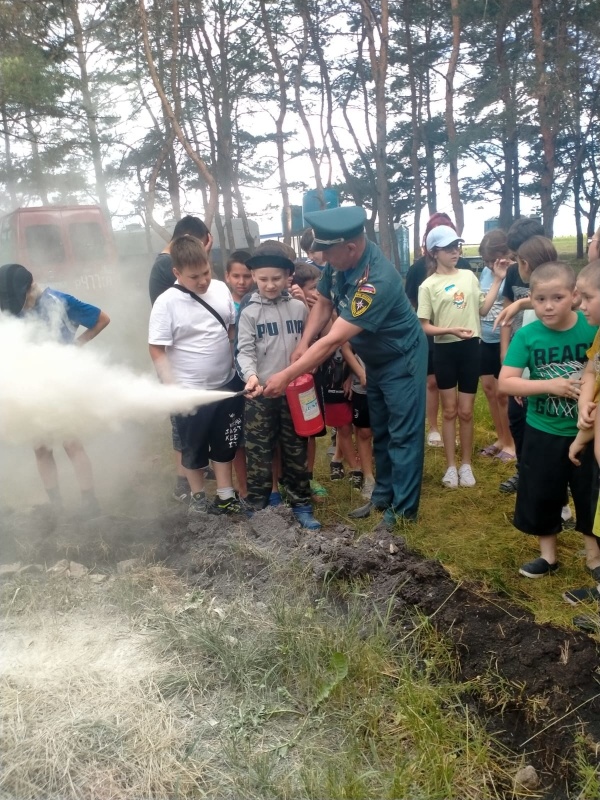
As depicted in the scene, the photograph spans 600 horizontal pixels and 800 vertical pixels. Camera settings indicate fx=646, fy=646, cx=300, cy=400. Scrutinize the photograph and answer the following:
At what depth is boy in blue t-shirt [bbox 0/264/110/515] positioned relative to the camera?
171 inches

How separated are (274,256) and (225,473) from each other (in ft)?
4.94

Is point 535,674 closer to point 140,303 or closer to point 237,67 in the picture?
point 140,303

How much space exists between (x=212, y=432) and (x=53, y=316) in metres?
1.37

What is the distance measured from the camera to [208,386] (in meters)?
4.34

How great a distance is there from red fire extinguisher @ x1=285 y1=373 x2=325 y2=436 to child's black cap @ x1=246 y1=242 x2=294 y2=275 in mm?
730

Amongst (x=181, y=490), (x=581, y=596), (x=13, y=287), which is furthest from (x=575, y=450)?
(x=13, y=287)

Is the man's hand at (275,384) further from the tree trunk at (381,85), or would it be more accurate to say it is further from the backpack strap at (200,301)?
the tree trunk at (381,85)

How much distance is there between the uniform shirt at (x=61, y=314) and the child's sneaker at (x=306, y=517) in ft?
6.49

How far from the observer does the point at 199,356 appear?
4.29 m

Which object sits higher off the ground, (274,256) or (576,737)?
(274,256)

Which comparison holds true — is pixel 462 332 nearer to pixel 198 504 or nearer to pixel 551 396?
pixel 551 396

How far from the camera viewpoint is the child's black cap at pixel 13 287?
432 cm

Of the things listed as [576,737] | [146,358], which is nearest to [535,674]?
[576,737]

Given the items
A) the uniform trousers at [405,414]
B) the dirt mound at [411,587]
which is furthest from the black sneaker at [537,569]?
the uniform trousers at [405,414]
